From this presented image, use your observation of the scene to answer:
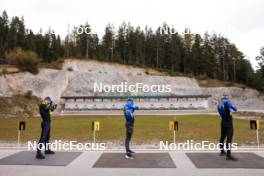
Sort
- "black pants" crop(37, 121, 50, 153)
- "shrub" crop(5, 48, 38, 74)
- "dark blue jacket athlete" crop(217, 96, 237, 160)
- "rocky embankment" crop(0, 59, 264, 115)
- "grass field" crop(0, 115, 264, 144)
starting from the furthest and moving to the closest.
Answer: "shrub" crop(5, 48, 38, 74) < "rocky embankment" crop(0, 59, 264, 115) < "grass field" crop(0, 115, 264, 144) < "black pants" crop(37, 121, 50, 153) < "dark blue jacket athlete" crop(217, 96, 237, 160)

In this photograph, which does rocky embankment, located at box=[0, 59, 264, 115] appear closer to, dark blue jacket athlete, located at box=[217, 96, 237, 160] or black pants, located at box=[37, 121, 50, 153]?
black pants, located at box=[37, 121, 50, 153]

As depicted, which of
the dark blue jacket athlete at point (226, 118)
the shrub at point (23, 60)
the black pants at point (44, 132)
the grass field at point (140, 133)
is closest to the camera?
the dark blue jacket athlete at point (226, 118)

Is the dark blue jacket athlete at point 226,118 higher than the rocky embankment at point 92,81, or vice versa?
the rocky embankment at point 92,81

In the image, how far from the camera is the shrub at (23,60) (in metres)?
47.2

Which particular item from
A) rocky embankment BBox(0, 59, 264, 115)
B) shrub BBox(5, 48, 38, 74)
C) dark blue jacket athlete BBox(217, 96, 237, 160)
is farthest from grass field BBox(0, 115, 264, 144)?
shrub BBox(5, 48, 38, 74)

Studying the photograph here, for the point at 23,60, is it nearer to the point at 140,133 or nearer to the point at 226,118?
the point at 140,133

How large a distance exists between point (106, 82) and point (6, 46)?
38.5 metres

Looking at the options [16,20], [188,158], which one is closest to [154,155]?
[188,158]

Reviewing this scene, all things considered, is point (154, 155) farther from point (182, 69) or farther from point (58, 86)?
point (182, 69)

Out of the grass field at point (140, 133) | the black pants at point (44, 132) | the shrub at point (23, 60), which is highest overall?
the shrub at point (23, 60)

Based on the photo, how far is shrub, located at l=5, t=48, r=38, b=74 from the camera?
155 feet

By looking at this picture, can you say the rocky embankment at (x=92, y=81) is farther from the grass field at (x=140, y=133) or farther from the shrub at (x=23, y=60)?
the grass field at (x=140, y=133)

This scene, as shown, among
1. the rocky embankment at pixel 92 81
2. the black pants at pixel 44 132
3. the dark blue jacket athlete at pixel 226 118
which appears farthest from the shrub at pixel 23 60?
the dark blue jacket athlete at pixel 226 118

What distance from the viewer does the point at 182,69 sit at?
81.2 metres
